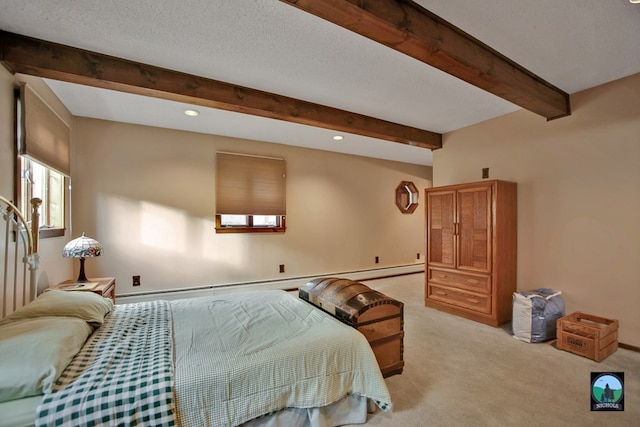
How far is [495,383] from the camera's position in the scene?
2105mm

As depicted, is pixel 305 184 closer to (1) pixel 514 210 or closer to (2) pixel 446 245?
(2) pixel 446 245

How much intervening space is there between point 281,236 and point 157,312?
9.09 ft

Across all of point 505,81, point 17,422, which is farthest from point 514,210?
point 17,422

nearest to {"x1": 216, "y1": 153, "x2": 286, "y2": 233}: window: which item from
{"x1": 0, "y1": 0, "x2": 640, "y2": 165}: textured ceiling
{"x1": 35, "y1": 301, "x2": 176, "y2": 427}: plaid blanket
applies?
{"x1": 0, "y1": 0, "x2": 640, "y2": 165}: textured ceiling

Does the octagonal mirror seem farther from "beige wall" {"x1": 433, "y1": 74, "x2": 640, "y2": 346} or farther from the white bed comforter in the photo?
the white bed comforter

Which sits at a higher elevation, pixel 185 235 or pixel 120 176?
pixel 120 176

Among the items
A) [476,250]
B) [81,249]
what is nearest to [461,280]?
[476,250]

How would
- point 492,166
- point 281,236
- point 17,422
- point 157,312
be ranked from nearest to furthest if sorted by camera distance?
point 17,422, point 157,312, point 492,166, point 281,236

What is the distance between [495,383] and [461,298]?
1.52 metres

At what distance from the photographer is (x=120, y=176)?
372 cm

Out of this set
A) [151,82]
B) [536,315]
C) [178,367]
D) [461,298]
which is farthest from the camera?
[461,298]

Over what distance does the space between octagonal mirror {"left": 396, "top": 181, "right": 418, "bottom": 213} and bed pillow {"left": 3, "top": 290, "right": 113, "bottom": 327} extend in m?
5.33

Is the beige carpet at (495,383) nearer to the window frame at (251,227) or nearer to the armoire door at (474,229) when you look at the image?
the armoire door at (474,229)

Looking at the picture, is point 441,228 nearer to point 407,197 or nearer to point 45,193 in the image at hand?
point 407,197
